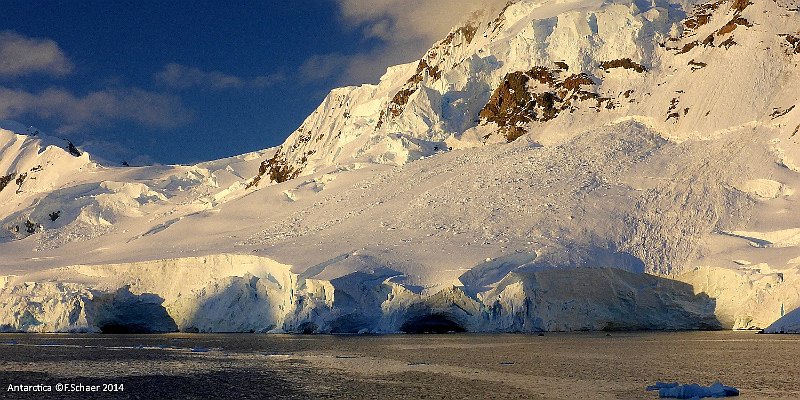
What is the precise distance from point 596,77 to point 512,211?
2933 centimetres

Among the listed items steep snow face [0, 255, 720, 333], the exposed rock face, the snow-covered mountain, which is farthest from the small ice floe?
the exposed rock face

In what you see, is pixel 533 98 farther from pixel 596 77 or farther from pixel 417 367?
pixel 417 367

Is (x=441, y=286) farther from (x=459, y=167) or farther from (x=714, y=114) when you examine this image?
(x=714, y=114)

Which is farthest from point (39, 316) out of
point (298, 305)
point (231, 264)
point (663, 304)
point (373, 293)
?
point (663, 304)

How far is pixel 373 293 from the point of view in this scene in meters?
57.8

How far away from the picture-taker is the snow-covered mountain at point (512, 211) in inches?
2272

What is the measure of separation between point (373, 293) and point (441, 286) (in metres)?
4.71

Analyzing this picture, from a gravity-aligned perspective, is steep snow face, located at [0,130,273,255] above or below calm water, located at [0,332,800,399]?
above

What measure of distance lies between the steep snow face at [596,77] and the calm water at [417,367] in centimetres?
3573

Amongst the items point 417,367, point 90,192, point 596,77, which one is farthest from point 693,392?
point 90,192

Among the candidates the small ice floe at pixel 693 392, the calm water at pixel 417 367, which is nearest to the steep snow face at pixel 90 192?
the calm water at pixel 417 367

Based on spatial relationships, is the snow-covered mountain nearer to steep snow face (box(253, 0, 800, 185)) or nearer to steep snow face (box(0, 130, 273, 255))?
steep snow face (box(253, 0, 800, 185))

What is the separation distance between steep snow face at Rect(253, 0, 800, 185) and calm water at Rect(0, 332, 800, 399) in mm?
35726

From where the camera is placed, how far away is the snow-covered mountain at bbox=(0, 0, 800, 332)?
57719mm
